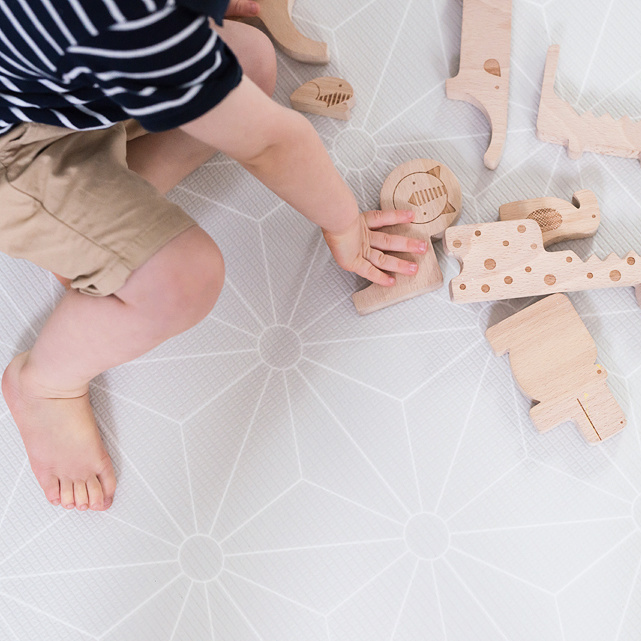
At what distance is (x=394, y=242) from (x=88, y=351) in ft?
1.11

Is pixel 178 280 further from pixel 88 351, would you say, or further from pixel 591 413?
pixel 591 413

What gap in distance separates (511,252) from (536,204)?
2.9 inches

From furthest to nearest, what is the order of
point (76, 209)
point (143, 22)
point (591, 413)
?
point (591, 413), point (76, 209), point (143, 22)

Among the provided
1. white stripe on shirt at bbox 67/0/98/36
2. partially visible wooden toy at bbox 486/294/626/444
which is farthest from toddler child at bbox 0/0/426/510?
partially visible wooden toy at bbox 486/294/626/444

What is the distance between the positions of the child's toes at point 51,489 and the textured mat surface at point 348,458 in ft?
0.06

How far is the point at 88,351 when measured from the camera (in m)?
0.61

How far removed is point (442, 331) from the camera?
71 centimetres

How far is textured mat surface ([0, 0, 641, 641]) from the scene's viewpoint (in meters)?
0.66

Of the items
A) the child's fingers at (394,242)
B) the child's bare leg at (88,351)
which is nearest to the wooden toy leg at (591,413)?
the child's fingers at (394,242)

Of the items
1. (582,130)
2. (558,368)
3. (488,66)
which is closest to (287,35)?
(488,66)

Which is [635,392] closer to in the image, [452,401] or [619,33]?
[452,401]

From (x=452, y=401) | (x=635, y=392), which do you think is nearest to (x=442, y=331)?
(x=452, y=401)

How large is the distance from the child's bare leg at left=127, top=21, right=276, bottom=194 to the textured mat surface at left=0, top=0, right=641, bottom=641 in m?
0.07

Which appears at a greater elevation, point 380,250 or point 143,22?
point 143,22
